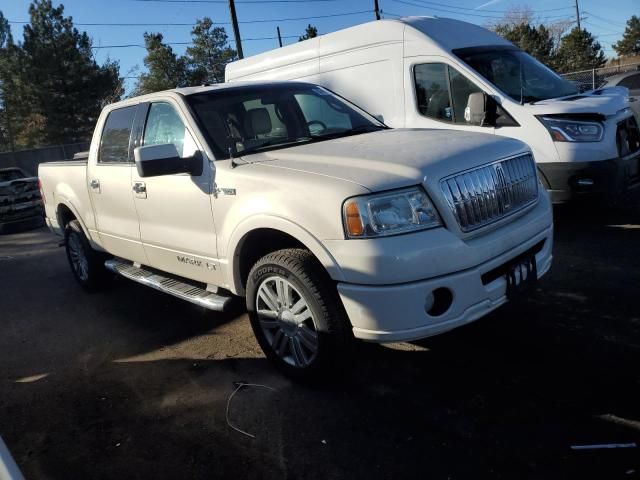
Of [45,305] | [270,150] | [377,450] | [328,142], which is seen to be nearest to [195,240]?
[270,150]

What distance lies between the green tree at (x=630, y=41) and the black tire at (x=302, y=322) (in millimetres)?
69782

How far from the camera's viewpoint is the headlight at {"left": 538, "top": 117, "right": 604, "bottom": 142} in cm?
561

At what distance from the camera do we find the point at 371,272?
2.68 m

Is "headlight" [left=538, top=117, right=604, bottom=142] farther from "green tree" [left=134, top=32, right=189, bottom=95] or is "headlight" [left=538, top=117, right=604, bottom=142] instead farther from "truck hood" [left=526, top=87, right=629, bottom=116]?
"green tree" [left=134, top=32, right=189, bottom=95]

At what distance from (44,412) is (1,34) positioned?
37428 mm

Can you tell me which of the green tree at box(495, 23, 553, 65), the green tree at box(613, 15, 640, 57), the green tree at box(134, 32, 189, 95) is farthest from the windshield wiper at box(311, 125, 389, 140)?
the green tree at box(613, 15, 640, 57)

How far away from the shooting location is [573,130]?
565cm

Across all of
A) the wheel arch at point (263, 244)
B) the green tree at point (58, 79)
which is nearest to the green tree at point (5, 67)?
the green tree at point (58, 79)

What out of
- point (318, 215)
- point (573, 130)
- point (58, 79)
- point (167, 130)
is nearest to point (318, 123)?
point (167, 130)

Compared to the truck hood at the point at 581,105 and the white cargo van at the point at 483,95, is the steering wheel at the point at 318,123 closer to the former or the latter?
the white cargo van at the point at 483,95

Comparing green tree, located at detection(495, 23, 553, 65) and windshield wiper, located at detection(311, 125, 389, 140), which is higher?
green tree, located at detection(495, 23, 553, 65)

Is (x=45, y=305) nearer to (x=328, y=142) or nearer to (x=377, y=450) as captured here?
(x=328, y=142)

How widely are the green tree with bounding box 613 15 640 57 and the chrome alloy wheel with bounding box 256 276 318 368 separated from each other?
69.8m

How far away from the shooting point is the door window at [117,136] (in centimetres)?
467
